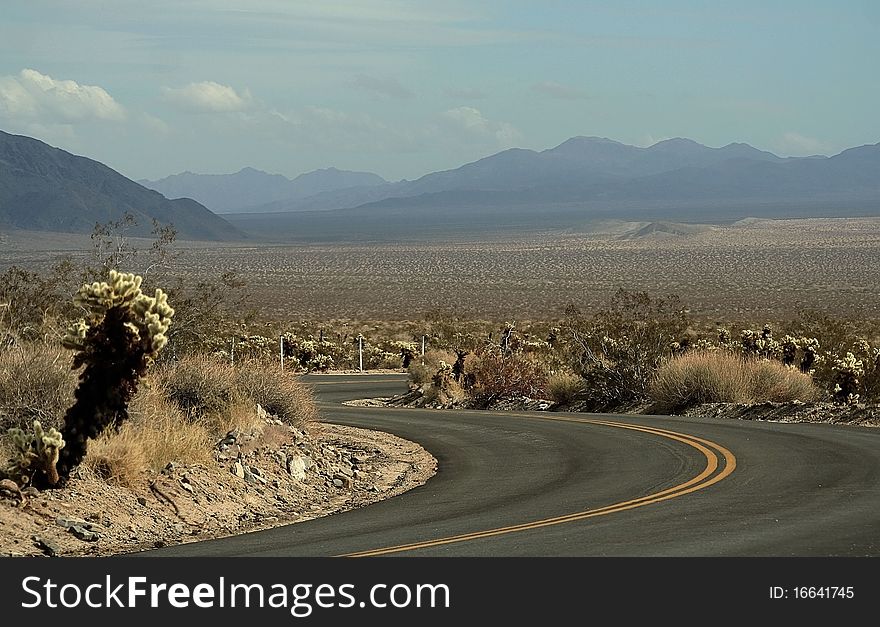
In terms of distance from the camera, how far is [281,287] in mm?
97625

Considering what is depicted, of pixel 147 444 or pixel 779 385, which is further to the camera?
pixel 779 385

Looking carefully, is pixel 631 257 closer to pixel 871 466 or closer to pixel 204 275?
pixel 204 275

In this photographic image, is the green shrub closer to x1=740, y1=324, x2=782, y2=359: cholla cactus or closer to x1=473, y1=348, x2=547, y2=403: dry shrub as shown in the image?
x1=473, y1=348, x2=547, y2=403: dry shrub

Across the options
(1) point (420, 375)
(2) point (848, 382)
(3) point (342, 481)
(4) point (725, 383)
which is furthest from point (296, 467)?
(1) point (420, 375)

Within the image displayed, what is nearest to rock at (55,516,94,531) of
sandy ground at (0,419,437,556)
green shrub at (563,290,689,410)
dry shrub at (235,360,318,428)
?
sandy ground at (0,419,437,556)

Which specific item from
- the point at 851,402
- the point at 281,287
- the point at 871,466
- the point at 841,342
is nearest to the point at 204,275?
the point at 281,287

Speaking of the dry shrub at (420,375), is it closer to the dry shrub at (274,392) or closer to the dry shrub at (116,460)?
the dry shrub at (274,392)

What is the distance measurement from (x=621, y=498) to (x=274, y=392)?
25.0 ft

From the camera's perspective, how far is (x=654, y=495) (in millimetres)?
14664

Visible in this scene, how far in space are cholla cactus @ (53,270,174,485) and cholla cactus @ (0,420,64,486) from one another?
0.56 feet

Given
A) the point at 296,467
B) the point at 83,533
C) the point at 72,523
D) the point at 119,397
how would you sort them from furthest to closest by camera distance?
the point at 296,467, the point at 119,397, the point at 72,523, the point at 83,533

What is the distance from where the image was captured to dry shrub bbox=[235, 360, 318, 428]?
20.1 meters

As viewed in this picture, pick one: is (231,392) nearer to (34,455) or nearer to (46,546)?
(34,455)

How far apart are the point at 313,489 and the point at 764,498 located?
6.09 metres
